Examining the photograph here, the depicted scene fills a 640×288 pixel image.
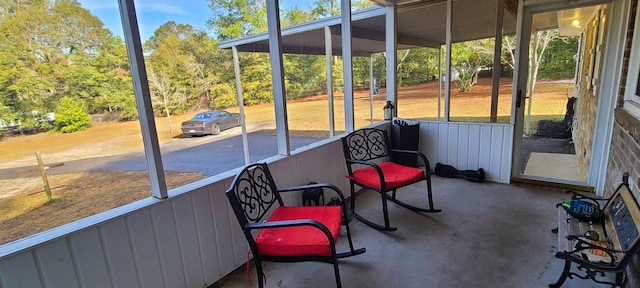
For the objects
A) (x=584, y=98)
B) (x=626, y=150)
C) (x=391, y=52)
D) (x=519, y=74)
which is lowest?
(x=626, y=150)

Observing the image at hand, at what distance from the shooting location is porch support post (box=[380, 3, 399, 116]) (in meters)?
3.73

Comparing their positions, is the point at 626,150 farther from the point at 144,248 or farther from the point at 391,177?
the point at 144,248

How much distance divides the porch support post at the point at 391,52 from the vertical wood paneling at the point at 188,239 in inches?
113

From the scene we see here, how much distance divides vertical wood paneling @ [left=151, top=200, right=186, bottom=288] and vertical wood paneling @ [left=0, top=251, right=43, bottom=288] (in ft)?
1.60

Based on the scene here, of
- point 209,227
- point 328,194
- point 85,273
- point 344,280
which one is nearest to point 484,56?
point 328,194

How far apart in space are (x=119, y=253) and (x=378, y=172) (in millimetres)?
1733

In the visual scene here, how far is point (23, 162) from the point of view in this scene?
126 cm

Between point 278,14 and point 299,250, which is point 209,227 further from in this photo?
point 278,14

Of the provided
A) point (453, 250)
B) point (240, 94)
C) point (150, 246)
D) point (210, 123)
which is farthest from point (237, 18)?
point (453, 250)

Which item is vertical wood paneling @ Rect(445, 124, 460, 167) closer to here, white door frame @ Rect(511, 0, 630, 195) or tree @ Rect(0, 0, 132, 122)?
white door frame @ Rect(511, 0, 630, 195)

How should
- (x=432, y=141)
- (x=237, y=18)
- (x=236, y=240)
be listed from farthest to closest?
(x=432, y=141) < (x=237, y=18) < (x=236, y=240)

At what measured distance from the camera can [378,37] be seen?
502cm

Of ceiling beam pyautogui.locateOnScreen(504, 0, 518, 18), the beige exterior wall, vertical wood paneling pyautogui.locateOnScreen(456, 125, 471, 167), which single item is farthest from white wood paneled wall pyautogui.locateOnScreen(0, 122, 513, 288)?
the beige exterior wall

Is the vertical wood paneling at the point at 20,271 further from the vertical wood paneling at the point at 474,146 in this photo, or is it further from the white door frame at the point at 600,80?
the white door frame at the point at 600,80
